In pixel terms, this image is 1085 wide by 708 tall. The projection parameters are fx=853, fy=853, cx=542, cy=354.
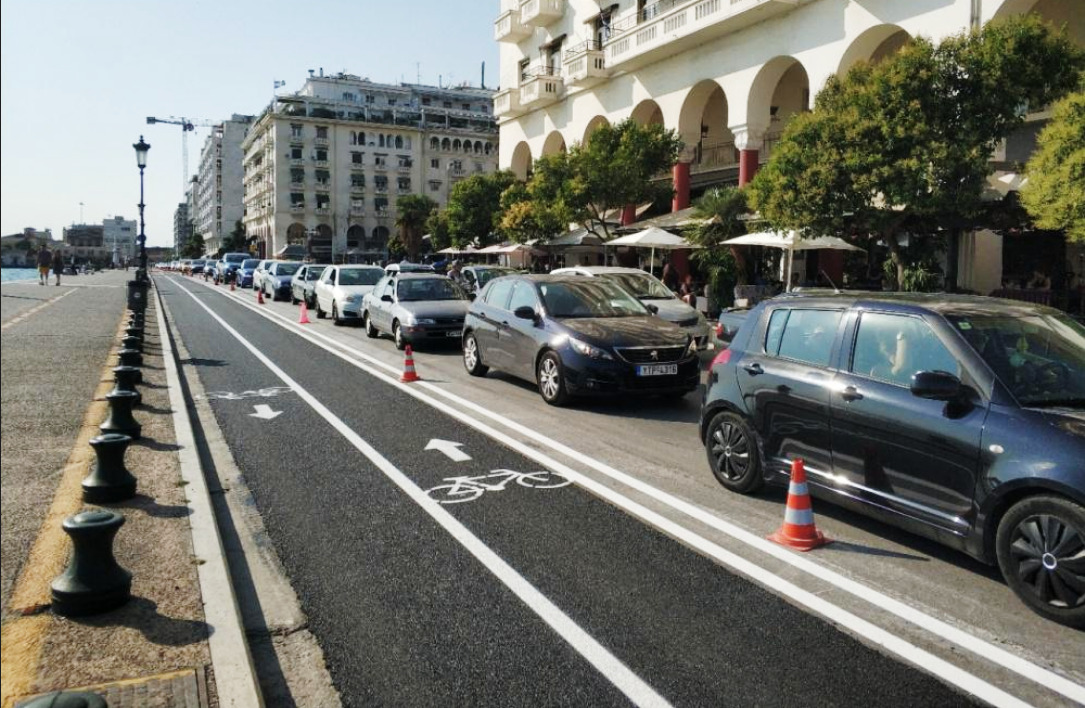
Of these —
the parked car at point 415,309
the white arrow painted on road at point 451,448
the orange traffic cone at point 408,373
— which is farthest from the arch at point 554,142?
the white arrow painted on road at point 451,448

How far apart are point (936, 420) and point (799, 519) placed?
1036 millimetres

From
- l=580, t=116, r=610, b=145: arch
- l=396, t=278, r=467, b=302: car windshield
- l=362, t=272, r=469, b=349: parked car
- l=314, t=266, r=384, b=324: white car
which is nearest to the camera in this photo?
l=362, t=272, r=469, b=349: parked car

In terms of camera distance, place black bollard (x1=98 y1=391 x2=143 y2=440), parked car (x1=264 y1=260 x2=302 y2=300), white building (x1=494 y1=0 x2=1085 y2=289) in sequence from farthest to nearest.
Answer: parked car (x1=264 y1=260 x2=302 y2=300) < white building (x1=494 y1=0 x2=1085 y2=289) < black bollard (x1=98 y1=391 x2=143 y2=440)

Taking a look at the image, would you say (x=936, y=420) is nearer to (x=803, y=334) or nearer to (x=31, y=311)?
(x=803, y=334)

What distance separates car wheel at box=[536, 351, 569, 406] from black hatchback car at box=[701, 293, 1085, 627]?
405 cm

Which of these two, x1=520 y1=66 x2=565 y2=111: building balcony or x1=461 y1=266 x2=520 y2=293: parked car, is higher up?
x1=520 y1=66 x2=565 y2=111: building balcony

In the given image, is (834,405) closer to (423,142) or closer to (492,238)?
(492,238)

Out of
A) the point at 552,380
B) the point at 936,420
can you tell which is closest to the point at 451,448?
the point at 552,380

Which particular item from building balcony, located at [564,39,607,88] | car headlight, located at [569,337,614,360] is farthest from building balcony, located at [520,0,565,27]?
car headlight, located at [569,337,614,360]

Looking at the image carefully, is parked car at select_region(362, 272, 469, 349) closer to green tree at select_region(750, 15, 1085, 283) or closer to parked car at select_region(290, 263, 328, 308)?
green tree at select_region(750, 15, 1085, 283)

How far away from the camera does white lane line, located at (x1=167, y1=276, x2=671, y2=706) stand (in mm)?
3582

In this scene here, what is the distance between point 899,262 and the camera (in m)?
18.0

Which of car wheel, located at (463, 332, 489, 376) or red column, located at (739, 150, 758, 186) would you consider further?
red column, located at (739, 150, 758, 186)

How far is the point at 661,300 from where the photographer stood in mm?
17078
